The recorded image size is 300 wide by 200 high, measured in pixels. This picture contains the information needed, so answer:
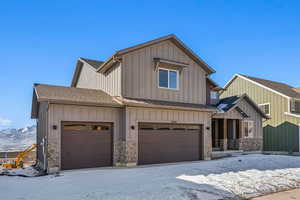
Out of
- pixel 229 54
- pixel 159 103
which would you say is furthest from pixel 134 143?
pixel 229 54

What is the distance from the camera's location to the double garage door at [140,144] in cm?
1101

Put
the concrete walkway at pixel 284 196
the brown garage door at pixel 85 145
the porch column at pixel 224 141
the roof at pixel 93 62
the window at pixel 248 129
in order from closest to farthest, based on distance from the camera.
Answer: the concrete walkway at pixel 284 196 < the brown garage door at pixel 85 145 < the roof at pixel 93 62 < the porch column at pixel 224 141 < the window at pixel 248 129

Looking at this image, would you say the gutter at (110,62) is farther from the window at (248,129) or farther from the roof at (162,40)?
the window at (248,129)

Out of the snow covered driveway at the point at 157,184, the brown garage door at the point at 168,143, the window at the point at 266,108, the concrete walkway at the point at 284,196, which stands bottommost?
the concrete walkway at the point at 284,196

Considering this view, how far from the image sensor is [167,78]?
14055 mm

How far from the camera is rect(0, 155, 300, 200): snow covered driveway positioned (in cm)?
702

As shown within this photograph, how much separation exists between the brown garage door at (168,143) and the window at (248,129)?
5.55 m

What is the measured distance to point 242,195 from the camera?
7637mm

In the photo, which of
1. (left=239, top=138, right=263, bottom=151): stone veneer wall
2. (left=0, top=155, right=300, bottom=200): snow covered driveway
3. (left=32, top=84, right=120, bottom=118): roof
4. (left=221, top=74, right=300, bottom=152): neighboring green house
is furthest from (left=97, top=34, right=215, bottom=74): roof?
(left=221, top=74, right=300, bottom=152): neighboring green house

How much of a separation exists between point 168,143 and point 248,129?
26.8 feet

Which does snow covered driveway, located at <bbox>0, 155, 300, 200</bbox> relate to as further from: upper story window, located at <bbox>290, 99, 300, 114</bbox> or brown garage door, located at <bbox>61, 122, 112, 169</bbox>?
upper story window, located at <bbox>290, 99, 300, 114</bbox>

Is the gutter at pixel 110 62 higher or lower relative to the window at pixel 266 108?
higher

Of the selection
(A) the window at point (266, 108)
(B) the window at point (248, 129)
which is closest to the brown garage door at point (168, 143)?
(B) the window at point (248, 129)

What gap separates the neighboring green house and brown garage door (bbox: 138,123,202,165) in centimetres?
1065
